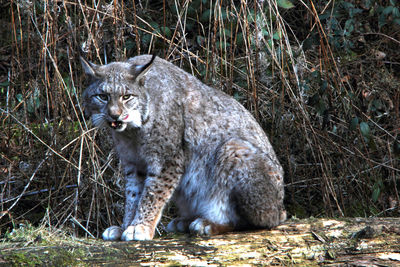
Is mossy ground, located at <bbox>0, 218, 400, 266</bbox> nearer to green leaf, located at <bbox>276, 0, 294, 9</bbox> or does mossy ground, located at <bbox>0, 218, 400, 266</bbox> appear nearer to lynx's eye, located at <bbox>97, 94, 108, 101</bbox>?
lynx's eye, located at <bbox>97, 94, 108, 101</bbox>

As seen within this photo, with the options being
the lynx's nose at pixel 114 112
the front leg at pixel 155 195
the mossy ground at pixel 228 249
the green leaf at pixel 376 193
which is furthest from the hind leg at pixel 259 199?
the green leaf at pixel 376 193

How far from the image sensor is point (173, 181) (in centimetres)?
391

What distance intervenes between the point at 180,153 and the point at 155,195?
37 centimetres

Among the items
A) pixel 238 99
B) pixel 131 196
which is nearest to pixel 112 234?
pixel 131 196

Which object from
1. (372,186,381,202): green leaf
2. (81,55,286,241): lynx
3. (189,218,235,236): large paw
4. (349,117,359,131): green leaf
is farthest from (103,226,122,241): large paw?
(372,186,381,202): green leaf

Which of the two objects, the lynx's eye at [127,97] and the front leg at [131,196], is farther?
the front leg at [131,196]

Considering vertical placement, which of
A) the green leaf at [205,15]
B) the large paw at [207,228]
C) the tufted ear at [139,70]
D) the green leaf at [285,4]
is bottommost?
the large paw at [207,228]

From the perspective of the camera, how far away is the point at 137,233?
3648mm

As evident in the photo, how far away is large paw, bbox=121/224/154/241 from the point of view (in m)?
3.63

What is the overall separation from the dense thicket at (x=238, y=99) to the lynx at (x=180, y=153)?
28.8 inches

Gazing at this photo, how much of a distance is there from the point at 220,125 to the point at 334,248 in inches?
54.5

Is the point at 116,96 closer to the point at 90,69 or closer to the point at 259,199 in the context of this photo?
the point at 90,69

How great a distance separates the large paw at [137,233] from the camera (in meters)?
3.63

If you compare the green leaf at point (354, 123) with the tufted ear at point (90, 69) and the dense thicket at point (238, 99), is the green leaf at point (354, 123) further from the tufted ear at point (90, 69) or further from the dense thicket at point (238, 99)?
the tufted ear at point (90, 69)
